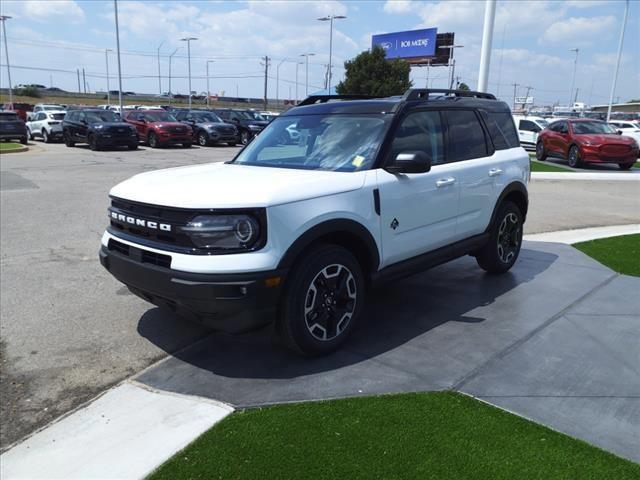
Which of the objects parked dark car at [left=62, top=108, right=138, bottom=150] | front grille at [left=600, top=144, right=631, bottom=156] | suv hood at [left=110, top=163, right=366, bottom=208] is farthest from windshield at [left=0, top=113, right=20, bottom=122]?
front grille at [left=600, top=144, right=631, bottom=156]

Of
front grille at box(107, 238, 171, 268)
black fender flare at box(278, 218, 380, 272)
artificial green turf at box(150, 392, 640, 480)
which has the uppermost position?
black fender flare at box(278, 218, 380, 272)

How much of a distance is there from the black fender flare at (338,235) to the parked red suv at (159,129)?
21460 millimetres

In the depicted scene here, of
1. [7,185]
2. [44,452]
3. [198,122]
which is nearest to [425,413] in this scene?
[44,452]

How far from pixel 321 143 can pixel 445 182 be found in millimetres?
1153

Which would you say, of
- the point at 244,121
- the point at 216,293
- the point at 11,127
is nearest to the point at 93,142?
the point at 11,127

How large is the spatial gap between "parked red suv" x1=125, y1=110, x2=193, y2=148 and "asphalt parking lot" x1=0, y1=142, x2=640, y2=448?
13.0 metres

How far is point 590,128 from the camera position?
772 inches

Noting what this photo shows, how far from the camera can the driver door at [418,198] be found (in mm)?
4301

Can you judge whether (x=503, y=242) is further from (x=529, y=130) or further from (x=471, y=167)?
(x=529, y=130)

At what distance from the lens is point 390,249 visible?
4.36 m

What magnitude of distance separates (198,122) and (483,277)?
22906 mm

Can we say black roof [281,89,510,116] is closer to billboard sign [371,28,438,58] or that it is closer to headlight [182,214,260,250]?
headlight [182,214,260,250]

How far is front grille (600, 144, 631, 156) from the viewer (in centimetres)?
1798

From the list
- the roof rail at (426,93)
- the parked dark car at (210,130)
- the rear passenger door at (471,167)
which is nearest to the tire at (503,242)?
the rear passenger door at (471,167)
